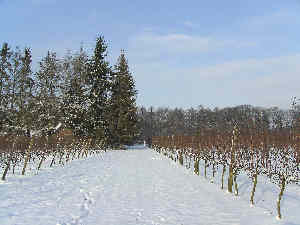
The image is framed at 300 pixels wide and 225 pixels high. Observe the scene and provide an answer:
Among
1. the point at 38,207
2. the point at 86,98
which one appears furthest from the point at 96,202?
the point at 86,98

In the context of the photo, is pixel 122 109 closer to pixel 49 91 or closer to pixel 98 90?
pixel 98 90

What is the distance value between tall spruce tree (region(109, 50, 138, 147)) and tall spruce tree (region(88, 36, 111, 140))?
1.45 m

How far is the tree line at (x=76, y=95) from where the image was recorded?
27.5m

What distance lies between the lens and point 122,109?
3562 cm

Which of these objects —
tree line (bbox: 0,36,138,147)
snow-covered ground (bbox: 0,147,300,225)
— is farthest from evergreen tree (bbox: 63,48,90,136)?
snow-covered ground (bbox: 0,147,300,225)

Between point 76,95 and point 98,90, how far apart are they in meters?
3.09

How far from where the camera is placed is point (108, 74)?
3550 cm

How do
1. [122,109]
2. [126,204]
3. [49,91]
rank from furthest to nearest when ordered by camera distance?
[122,109] → [49,91] → [126,204]

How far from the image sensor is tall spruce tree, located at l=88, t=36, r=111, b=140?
105 feet

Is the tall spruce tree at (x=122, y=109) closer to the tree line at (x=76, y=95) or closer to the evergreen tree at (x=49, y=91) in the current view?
the tree line at (x=76, y=95)

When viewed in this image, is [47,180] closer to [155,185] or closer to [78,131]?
[155,185]

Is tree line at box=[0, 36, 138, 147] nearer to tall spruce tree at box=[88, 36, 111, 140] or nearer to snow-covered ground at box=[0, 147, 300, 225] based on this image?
tall spruce tree at box=[88, 36, 111, 140]

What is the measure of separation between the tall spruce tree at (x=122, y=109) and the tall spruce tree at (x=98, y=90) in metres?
1.45

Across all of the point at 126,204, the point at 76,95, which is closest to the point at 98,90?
the point at 76,95
